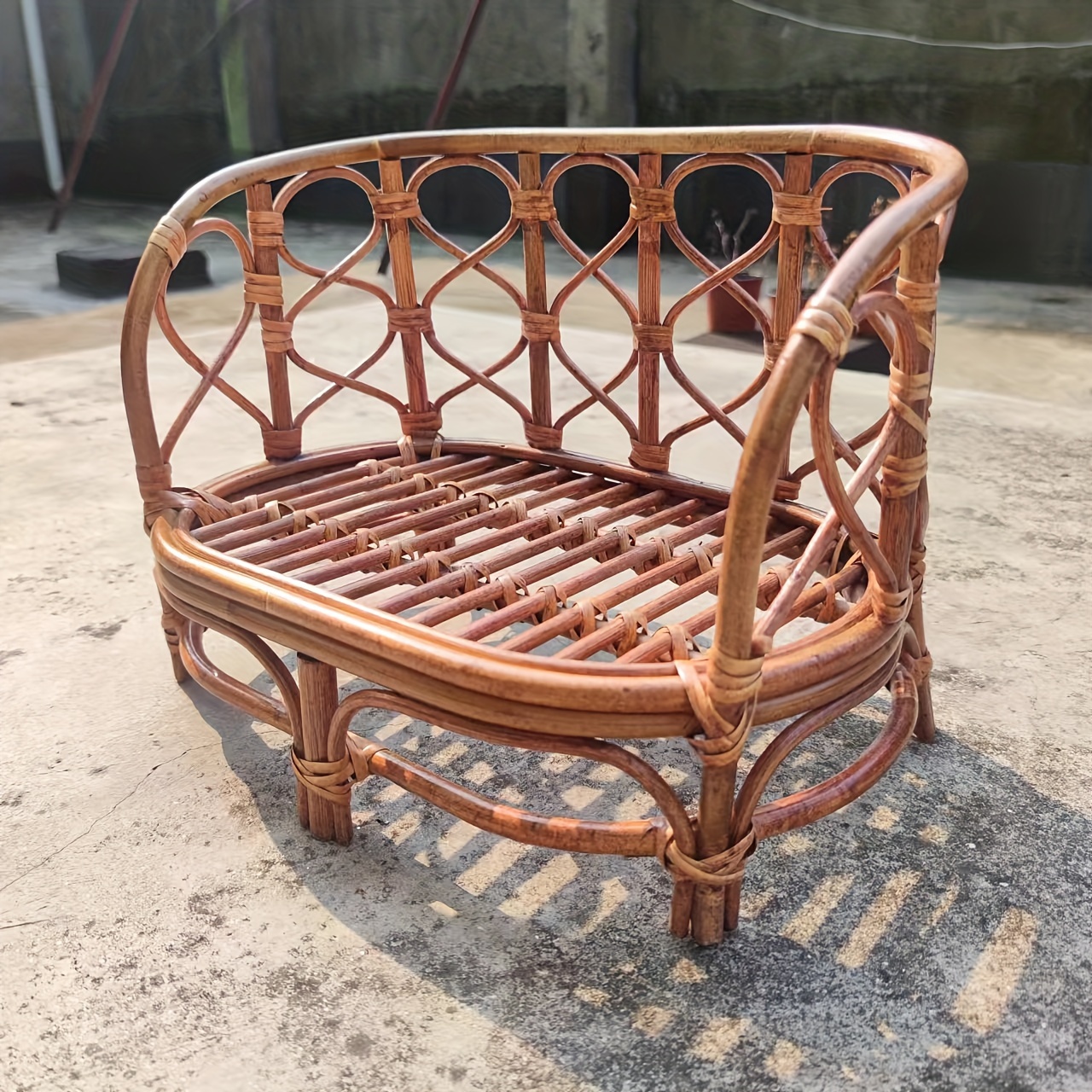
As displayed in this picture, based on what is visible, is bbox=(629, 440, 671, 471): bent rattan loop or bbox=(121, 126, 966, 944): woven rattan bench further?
bbox=(629, 440, 671, 471): bent rattan loop

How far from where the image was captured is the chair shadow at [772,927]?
111 centimetres

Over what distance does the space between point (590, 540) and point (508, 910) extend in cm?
56

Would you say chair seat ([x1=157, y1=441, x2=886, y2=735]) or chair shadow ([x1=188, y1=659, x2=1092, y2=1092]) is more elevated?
chair seat ([x1=157, y1=441, x2=886, y2=735])

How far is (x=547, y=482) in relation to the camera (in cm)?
186

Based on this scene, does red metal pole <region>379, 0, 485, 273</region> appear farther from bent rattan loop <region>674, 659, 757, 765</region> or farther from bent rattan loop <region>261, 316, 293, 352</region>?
bent rattan loop <region>674, 659, 757, 765</region>

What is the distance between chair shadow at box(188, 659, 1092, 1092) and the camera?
1106mm

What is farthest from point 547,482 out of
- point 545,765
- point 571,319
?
point 571,319

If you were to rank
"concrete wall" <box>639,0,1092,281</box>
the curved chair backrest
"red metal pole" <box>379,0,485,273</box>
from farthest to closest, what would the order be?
"concrete wall" <box>639,0,1092,281</box> → "red metal pole" <box>379,0,485,273</box> → the curved chair backrest

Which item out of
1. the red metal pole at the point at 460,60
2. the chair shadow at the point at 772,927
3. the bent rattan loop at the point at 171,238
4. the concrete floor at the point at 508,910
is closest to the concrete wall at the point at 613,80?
the red metal pole at the point at 460,60

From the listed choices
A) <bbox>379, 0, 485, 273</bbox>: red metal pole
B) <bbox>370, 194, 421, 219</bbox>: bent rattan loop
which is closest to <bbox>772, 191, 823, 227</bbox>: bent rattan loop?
<bbox>370, 194, 421, 219</bbox>: bent rattan loop

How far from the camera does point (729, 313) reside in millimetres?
4656

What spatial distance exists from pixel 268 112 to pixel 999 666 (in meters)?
8.19

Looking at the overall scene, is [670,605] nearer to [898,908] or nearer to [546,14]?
[898,908]

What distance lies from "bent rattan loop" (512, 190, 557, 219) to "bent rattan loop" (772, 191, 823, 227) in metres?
0.42
